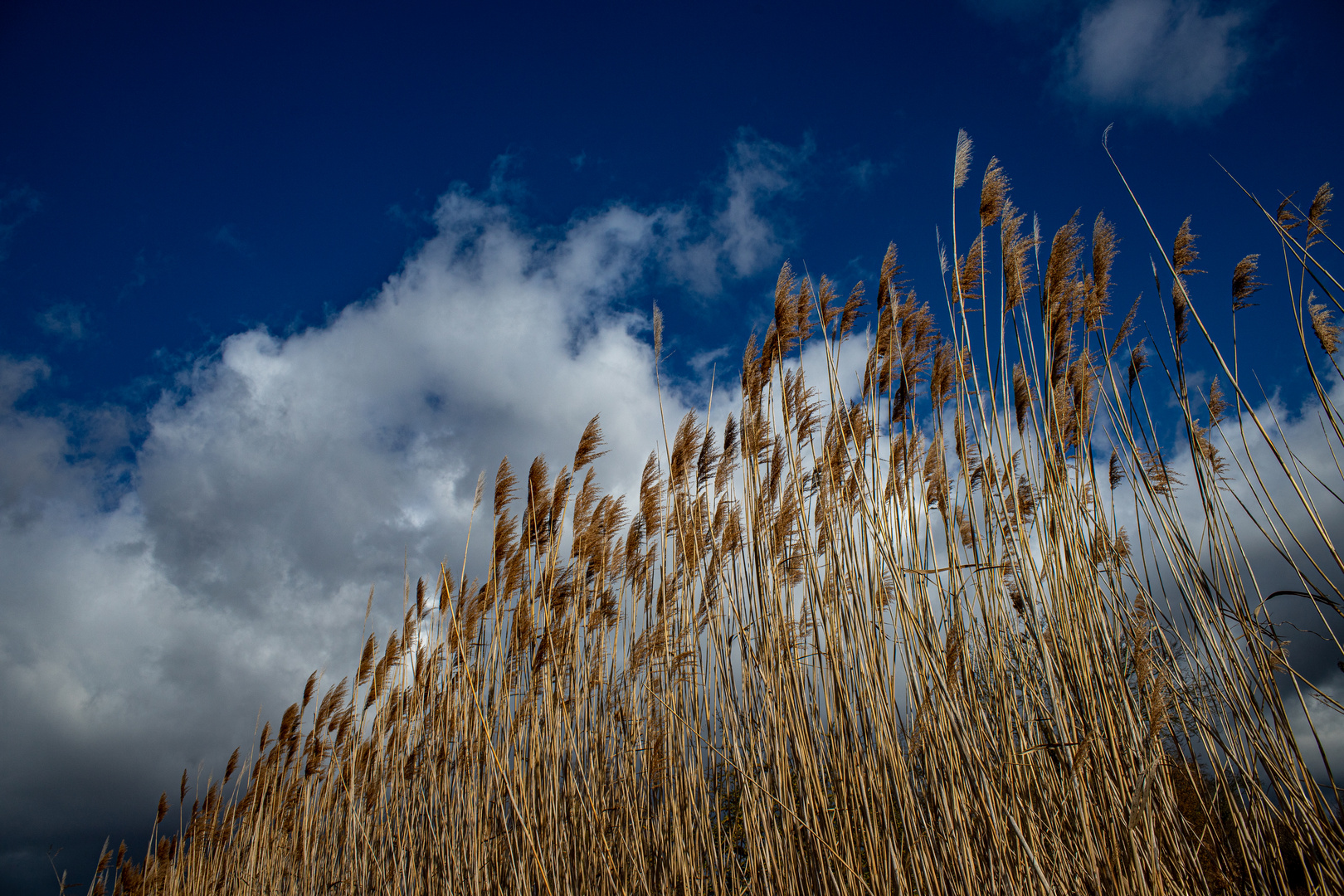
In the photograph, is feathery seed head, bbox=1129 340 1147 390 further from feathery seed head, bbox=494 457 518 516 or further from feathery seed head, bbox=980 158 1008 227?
feathery seed head, bbox=494 457 518 516

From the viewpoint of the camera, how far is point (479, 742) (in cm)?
289

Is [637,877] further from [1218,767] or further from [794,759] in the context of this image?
[1218,767]

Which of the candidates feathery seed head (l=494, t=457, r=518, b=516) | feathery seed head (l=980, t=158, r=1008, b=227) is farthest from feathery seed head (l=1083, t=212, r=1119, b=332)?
feathery seed head (l=494, t=457, r=518, b=516)

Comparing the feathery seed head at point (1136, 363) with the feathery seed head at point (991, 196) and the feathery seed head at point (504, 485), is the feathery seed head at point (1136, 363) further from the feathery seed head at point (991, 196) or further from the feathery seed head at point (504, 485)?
the feathery seed head at point (504, 485)

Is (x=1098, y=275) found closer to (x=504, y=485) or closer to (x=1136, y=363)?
(x=1136, y=363)

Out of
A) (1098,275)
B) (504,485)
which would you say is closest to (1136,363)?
(1098,275)

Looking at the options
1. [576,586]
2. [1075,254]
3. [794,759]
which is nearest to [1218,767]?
[794,759]

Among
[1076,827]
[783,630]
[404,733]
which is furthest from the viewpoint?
[404,733]

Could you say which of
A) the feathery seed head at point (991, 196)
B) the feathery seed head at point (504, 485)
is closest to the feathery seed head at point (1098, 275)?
the feathery seed head at point (991, 196)

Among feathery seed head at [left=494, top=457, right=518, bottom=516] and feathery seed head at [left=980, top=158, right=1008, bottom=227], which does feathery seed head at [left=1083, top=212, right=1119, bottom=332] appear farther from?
feathery seed head at [left=494, top=457, right=518, bottom=516]

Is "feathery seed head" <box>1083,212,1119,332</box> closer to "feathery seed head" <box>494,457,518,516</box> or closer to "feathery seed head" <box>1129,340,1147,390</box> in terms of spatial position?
"feathery seed head" <box>1129,340,1147,390</box>

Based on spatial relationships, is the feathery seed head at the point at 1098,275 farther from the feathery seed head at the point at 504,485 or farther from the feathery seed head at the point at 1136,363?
the feathery seed head at the point at 504,485

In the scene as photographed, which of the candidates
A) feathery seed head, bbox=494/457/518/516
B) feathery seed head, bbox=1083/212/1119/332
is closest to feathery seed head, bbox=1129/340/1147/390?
feathery seed head, bbox=1083/212/1119/332

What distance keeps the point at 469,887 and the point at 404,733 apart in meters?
1.05
